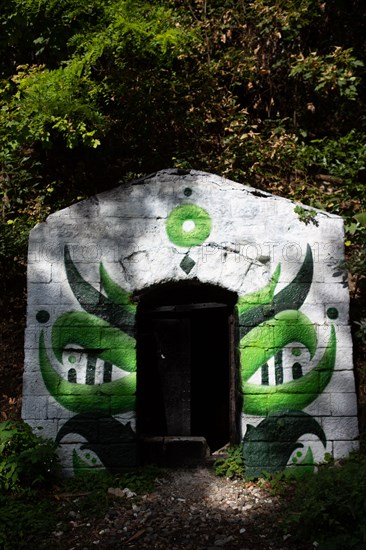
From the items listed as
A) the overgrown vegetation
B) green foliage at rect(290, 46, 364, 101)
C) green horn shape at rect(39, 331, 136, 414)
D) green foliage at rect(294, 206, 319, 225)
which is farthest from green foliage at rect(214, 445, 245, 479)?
green foliage at rect(290, 46, 364, 101)

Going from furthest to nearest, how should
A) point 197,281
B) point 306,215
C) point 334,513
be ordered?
point 306,215 → point 197,281 → point 334,513

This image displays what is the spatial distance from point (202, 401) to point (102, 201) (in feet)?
11.9

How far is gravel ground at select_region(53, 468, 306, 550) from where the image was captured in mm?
4148

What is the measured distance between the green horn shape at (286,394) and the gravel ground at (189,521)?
2.31 ft

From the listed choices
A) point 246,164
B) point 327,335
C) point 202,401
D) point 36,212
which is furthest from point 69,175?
point 327,335

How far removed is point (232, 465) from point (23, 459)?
190 centimetres

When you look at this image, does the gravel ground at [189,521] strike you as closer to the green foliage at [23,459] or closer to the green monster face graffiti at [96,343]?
the green foliage at [23,459]

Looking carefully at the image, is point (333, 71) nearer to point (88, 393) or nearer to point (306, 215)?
point (306, 215)

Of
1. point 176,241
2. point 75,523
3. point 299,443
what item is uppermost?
point 176,241

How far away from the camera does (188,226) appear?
17.4 ft

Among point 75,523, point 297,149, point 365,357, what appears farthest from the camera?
point 297,149

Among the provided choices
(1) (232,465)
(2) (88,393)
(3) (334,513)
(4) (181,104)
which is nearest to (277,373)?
(1) (232,465)

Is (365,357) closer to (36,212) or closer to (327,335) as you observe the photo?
(327,335)

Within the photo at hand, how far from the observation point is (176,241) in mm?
5270
